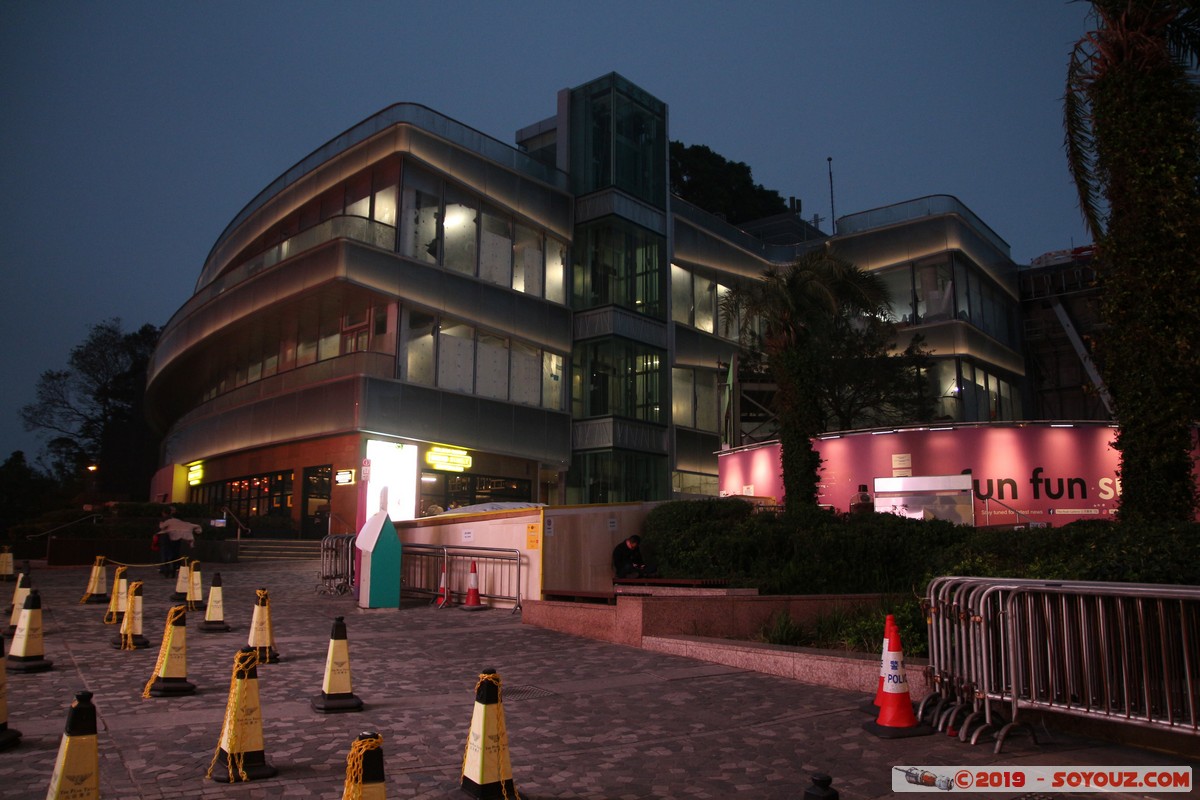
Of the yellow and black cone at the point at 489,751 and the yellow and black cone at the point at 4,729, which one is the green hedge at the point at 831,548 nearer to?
the yellow and black cone at the point at 489,751

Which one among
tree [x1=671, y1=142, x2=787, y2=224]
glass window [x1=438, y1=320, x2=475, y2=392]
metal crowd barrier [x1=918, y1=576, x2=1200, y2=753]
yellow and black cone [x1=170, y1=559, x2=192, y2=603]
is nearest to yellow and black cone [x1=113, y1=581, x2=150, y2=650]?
yellow and black cone [x1=170, y1=559, x2=192, y2=603]

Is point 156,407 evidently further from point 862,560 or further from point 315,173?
point 862,560

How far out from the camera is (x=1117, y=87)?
10859 mm

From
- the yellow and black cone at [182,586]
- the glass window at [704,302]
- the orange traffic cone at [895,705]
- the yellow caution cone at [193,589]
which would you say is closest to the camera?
the orange traffic cone at [895,705]

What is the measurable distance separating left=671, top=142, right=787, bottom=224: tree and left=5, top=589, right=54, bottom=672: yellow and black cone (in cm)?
6305

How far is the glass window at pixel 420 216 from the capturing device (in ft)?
107

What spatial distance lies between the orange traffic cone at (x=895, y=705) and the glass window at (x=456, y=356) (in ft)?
88.6

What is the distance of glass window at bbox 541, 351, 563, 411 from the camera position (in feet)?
122

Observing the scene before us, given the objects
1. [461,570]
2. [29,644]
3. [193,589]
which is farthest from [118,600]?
[461,570]

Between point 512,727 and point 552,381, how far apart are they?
30.3 metres

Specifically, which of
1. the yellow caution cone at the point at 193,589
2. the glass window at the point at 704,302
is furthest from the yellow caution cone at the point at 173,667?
the glass window at the point at 704,302

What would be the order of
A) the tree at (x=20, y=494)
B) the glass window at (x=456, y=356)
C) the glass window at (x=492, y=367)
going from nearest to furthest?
the glass window at (x=456, y=356)
the glass window at (x=492, y=367)
the tree at (x=20, y=494)

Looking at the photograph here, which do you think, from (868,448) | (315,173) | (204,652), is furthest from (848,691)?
(315,173)

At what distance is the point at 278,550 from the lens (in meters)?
29.8
